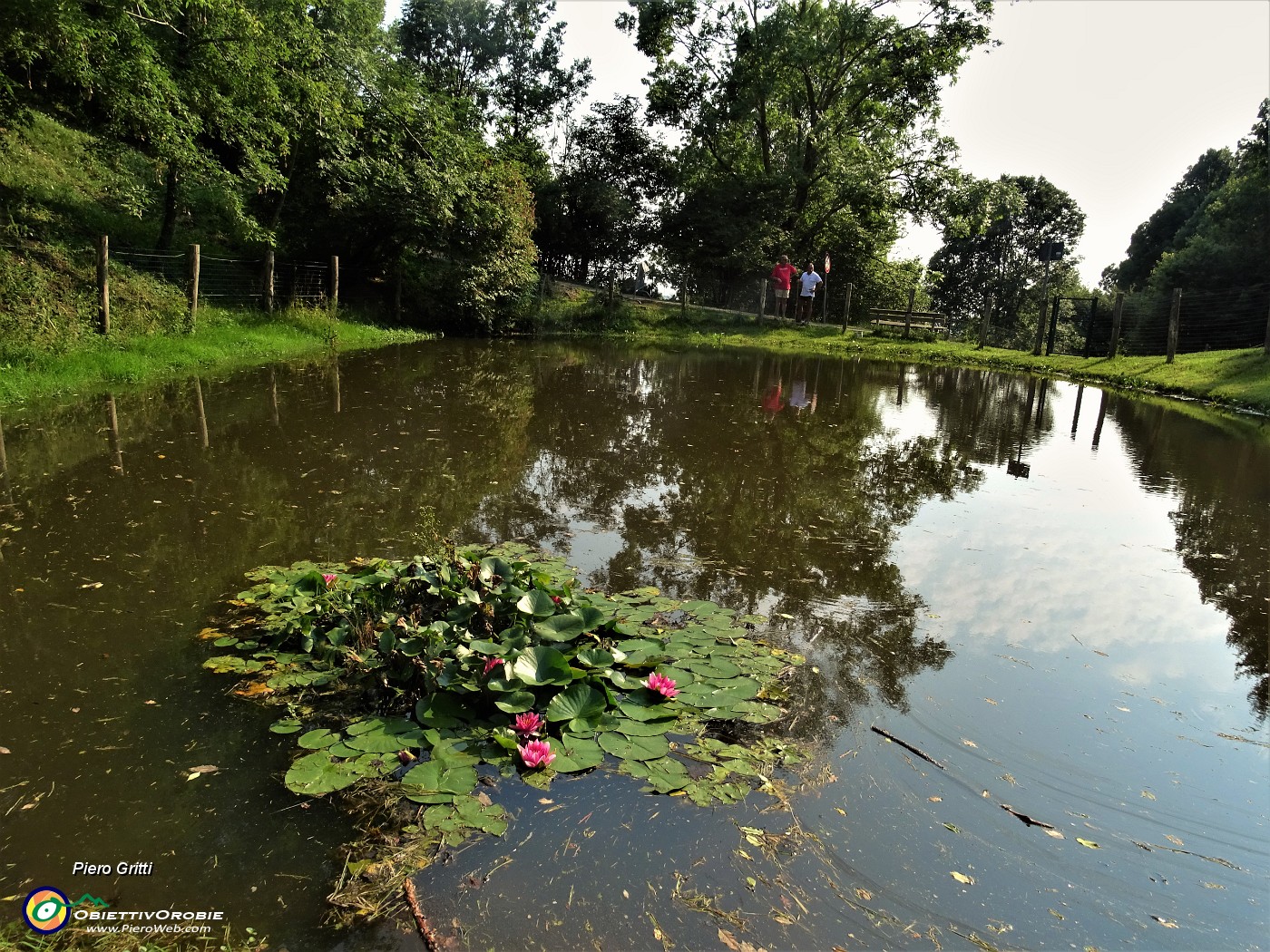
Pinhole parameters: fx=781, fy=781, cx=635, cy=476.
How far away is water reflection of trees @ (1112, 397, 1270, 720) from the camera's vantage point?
4.68 metres

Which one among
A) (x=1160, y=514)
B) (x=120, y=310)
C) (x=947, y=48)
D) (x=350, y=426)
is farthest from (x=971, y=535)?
(x=947, y=48)

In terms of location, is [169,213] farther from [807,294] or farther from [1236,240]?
[1236,240]

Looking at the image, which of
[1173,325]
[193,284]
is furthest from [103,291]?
[1173,325]

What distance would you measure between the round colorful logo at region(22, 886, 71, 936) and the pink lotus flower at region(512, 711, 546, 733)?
148 cm

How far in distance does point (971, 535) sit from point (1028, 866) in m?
3.98

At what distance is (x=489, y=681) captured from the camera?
3268 mm

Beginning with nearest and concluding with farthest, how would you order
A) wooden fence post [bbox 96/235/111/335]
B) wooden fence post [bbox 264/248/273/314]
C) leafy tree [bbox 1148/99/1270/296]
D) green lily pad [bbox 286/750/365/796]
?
green lily pad [bbox 286/750/365/796], wooden fence post [bbox 96/235/111/335], wooden fence post [bbox 264/248/273/314], leafy tree [bbox 1148/99/1270/296]

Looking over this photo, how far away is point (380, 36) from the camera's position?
23328 mm

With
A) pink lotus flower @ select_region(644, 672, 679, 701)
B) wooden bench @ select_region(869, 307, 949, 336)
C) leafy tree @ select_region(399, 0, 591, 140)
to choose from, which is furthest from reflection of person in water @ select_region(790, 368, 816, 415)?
leafy tree @ select_region(399, 0, 591, 140)

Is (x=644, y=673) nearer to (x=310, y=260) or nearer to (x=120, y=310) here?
(x=120, y=310)

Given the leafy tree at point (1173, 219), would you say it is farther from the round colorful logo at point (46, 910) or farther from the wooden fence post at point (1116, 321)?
the round colorful logo at point (46, 910)

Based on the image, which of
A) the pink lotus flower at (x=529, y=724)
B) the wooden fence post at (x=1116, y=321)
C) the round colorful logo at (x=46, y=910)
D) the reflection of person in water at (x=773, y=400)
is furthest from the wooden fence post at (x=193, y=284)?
the wooden fence post at (x=1116, y=321)

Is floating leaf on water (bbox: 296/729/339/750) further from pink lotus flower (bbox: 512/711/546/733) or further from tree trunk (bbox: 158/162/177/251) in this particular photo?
tree trunk (bbox: 158/162/177/251)

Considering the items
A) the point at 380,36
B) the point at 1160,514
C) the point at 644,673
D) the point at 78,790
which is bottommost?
the point at 78,790
